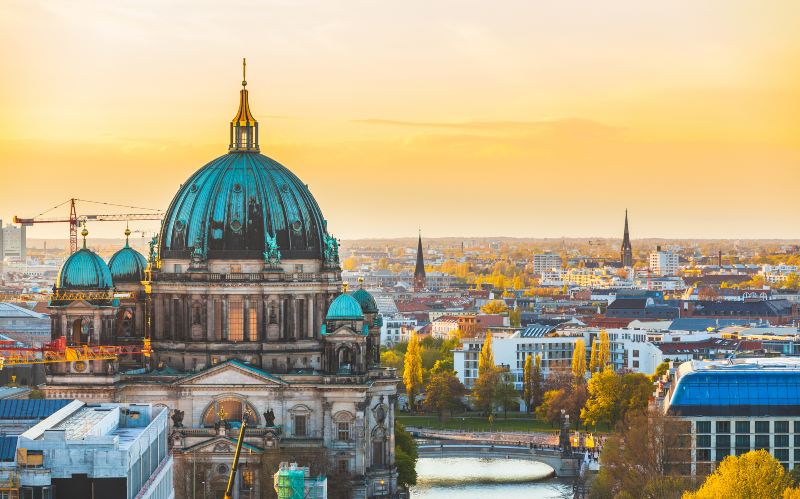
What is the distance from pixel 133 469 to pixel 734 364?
212 ft

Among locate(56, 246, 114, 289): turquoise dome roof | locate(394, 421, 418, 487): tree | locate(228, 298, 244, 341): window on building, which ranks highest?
locate(56, 246, 114, 289): turquoise dome roof

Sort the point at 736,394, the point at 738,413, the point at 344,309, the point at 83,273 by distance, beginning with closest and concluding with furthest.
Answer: the point at 738,413, the point at 736,394, the point at 83,273, the point at 344,309

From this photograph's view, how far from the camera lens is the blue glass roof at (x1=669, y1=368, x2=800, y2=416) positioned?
465ft

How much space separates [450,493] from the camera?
158250 mm

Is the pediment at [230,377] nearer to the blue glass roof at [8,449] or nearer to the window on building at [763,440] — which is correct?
the window on building at [763,440]

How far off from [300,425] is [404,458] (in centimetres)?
1041

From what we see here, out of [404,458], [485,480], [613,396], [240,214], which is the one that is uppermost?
[240,214]

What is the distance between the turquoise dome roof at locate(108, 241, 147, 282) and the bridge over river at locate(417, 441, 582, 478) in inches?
1267

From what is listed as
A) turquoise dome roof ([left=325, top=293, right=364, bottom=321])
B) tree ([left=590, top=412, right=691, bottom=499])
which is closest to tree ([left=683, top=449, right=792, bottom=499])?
tree ([left=590, top=412, right=691, bottom=499])

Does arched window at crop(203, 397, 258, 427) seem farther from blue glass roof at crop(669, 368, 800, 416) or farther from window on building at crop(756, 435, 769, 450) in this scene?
window on building at crop(756, 435, 769, 450)

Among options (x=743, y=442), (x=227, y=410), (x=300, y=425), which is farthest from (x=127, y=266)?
(x=743, y=442)

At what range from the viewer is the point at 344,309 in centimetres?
14350

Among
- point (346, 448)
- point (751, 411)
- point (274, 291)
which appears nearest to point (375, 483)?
point (346, 448)

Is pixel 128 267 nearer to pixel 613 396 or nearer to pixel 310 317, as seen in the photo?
pixel 310 317
